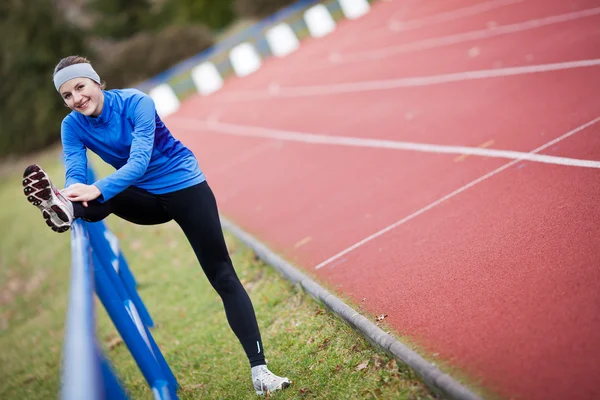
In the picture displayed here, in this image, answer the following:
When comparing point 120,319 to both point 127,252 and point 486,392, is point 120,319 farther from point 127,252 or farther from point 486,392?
point 127,252

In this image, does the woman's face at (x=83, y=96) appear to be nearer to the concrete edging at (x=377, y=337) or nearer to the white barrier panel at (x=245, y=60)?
the concrete edging at (x=377, y=337)

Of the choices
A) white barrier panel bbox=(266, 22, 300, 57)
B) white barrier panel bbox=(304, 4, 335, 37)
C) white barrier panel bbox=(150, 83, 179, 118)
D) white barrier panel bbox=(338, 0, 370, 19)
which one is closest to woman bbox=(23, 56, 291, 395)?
white barrier panel bbox=(266, 22, 300, 57)

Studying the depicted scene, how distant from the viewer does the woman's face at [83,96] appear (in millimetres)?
4277

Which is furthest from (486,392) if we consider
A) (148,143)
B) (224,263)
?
(148,143)

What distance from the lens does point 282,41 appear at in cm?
2673

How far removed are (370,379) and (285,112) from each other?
12.2 m

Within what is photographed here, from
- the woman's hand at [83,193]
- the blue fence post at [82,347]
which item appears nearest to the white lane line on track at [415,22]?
the woman's hand at [83,193]

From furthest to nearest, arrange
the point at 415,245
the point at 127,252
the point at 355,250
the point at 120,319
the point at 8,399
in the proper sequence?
the point at 127,252 → the point at 8,399 → the point at 355,250 → the point at 415,245 → the point at 120,319

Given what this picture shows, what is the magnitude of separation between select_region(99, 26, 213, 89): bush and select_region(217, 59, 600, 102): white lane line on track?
44.1 feet

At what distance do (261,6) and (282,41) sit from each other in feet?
33.8

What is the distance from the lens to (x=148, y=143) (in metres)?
4.21

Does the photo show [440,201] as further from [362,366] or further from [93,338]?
[93,338]

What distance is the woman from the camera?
4266mm

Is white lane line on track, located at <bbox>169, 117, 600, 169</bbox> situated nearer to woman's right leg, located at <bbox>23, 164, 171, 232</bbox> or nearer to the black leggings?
the black leggings
